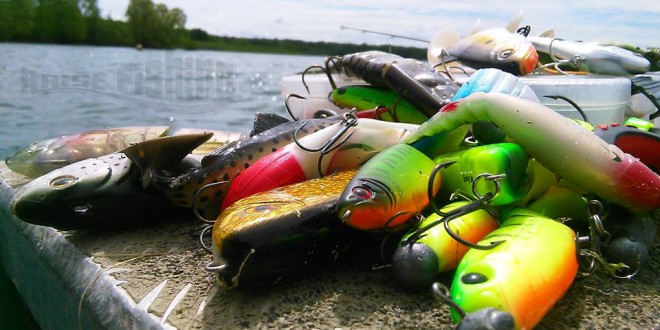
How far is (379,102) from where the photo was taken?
2.48m

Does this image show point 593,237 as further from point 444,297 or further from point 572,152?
point 444,297

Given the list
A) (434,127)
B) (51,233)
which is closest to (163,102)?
(51,233)

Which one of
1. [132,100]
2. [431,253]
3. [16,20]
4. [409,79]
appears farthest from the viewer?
[16,20]

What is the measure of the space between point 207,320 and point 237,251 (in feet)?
0.61

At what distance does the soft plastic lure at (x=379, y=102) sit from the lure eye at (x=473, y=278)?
3.90 feet

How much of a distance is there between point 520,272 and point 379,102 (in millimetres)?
1389

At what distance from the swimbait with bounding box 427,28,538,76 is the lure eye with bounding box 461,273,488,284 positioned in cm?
187

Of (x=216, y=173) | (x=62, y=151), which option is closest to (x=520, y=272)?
(x=216, y=173)

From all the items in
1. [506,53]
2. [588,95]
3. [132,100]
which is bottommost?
[132,100]

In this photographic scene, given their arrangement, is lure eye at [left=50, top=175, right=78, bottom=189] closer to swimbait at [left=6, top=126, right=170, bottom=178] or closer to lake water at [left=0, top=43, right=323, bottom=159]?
swimbait at [left=6, top=126, right=170, bottom=178]

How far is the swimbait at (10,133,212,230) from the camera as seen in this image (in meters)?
1.83

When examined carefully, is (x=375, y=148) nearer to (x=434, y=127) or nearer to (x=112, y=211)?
(x=434, y=127)

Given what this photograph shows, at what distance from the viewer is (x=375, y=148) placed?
1972mm

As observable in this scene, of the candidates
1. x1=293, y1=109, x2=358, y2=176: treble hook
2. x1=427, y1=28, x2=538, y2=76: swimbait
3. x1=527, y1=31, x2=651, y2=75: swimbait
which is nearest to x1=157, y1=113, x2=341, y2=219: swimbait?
x1=293, y1=109, x2=358, y2=176: treble hook
